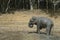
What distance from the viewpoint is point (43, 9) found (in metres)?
21.3

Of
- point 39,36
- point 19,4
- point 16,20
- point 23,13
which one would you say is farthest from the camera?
point 19,4

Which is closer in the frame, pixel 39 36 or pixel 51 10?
pixel 39 36

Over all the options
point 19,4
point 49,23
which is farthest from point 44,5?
point 49,23

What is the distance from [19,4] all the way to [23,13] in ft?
5.75

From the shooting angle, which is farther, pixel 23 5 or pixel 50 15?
pixel 23 5

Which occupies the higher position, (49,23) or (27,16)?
(49,23)

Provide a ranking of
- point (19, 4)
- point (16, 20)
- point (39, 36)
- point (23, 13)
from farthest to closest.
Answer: point (19, 4) → point (23, 13) → point (16, 20) → point (39, 36)

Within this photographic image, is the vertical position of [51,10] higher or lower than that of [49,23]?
lower

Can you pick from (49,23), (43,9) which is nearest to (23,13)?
(43,9)

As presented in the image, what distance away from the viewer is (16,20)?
18.5 metres

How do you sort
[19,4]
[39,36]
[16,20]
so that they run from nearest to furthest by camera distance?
[39,36] → [16,20] → [19,4]

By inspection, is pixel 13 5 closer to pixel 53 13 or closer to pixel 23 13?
pixel 23 13

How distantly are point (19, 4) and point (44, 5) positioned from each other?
230cm

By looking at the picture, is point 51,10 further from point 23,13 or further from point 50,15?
point 23,13
